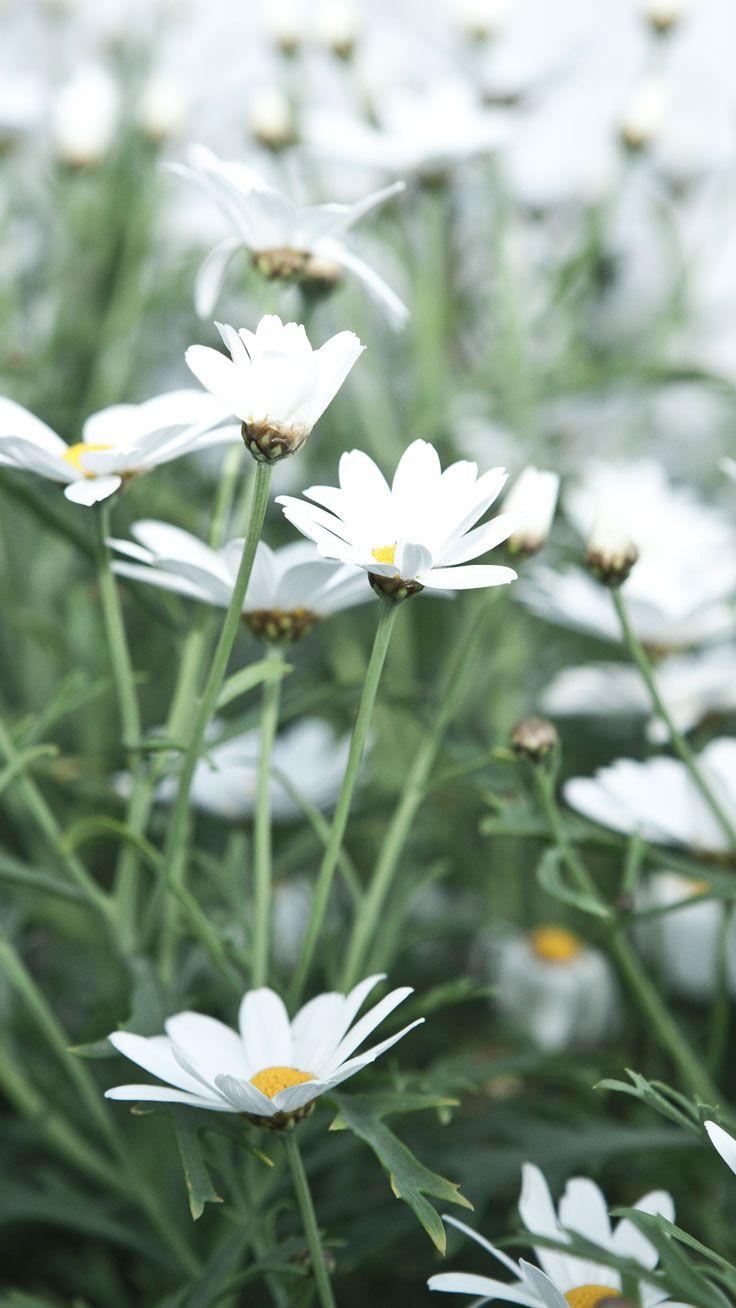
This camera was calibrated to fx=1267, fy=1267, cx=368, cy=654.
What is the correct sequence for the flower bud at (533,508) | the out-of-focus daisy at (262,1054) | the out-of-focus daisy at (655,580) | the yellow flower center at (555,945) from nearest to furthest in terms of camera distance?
the out-of-focus daisy at (262,1054)
the flower bud at (533,508)
the out-of-focus daisy at (655,580)
the yellow flower center at (555,945)

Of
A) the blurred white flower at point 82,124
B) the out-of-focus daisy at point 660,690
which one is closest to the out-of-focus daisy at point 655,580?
the out-of-focus daisy at point 660,690

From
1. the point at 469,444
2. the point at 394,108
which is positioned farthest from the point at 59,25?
the point at 469,444

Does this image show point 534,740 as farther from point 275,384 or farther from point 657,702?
point 275,384

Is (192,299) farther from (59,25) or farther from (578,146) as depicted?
(578,146)

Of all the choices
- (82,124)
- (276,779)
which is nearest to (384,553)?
(276,779)

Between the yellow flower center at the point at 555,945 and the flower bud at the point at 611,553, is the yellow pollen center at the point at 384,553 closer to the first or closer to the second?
the flower bud at the point at 611,553

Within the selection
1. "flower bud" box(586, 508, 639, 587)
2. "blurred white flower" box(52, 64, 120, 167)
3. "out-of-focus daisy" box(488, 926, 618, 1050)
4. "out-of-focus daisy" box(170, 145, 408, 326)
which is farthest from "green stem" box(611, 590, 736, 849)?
"blurred white flower" box(52, 64, 120, 167)
